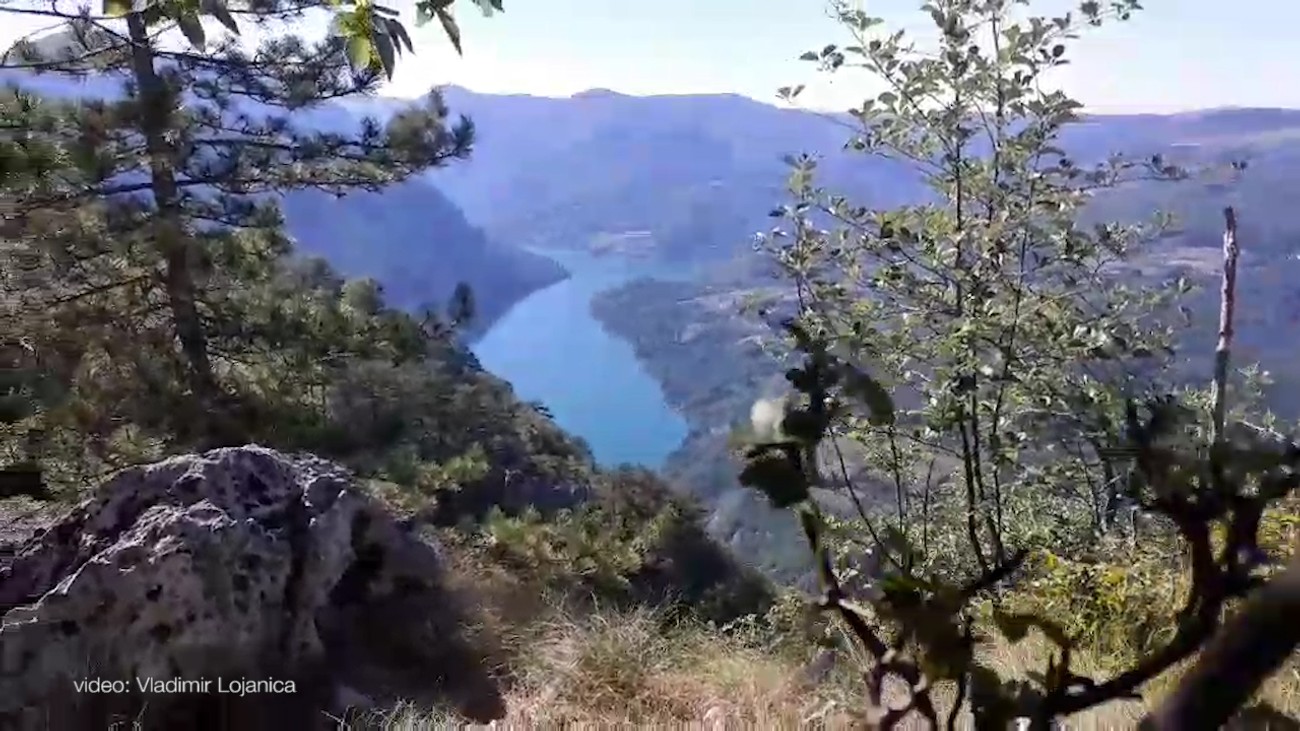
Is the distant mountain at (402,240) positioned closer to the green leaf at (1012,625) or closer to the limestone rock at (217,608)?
the limestone rock at (217,608)

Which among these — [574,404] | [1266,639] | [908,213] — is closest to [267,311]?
[908,213]

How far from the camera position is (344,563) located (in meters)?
2.85

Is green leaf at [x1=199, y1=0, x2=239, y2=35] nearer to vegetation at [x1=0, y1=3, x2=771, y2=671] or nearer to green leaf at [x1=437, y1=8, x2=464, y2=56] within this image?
green leaf at [x1=437, y1=8, x2=464, y2=56]

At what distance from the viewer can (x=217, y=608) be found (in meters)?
2.34

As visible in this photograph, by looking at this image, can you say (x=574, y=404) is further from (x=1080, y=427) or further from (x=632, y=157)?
(x=1080, y=427)

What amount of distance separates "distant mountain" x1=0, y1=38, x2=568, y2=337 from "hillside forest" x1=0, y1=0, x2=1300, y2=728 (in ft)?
0.24

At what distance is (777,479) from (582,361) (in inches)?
1198

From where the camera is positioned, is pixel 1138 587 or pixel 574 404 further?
pixel 574 404

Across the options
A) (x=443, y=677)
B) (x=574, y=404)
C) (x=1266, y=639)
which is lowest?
(x=574, y=404)

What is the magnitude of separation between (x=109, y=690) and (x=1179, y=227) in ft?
9.33

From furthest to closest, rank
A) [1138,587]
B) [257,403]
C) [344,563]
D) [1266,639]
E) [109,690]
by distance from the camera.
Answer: [257,403] → [344,563] → [1138,587] → [109,690] → [1266,639]

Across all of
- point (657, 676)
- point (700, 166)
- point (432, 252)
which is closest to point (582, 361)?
point (432, 252)

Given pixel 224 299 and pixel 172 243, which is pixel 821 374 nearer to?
pixel 172 243

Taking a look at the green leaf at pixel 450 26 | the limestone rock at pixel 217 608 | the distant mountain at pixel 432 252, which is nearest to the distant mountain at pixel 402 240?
the distant mountain at pixel 432 252
